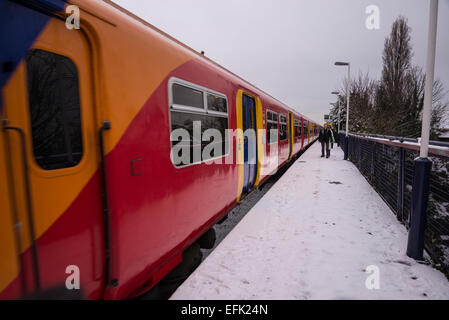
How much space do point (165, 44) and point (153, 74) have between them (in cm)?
50

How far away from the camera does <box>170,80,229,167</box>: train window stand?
277 centimetres

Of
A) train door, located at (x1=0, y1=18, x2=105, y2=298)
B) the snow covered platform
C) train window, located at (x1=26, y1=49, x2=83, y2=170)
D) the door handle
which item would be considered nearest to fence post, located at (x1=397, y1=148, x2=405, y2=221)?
the snow covered platform

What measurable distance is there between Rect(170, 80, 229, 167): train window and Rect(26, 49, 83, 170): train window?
1046 mm

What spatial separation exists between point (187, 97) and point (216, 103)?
0.97 m

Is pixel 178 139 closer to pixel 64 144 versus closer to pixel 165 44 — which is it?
pixel 165 44

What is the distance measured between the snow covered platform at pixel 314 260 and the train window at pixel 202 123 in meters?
1.36

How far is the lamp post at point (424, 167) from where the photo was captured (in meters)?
3.01

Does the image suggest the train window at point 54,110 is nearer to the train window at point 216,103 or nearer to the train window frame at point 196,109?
the train window frame at point 196,109

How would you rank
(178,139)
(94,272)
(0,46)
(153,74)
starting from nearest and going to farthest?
(0,46) → (94,272) → (153,74) → (178,139)

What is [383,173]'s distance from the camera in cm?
652

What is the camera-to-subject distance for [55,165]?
5.26 feet

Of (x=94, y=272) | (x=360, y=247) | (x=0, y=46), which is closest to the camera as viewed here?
(x=0, y=46)

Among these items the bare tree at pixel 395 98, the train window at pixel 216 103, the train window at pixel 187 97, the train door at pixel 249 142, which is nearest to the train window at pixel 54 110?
the train window at pixel 187 97
